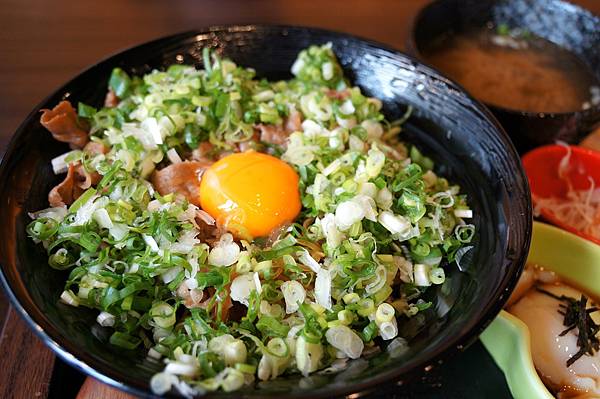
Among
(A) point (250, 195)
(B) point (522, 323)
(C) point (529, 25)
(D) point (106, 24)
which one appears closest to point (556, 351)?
(B) point (522, 323)

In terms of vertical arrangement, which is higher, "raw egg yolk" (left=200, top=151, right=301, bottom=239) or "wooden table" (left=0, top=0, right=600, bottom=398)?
"raw egg yolk" (left=200, top=151, right=301, bottom=239)

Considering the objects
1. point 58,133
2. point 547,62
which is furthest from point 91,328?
point 547,62

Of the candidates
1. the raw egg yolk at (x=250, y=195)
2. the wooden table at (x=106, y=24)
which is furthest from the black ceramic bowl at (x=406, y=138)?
the wooden table at (x=106, y=24)

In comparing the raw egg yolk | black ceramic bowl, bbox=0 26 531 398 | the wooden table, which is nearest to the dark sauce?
the wooden table

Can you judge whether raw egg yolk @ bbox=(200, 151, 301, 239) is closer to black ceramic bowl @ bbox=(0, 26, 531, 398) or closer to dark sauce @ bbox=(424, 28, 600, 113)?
black ceramic bowl @ bbox=(0, 26, 531, 398)

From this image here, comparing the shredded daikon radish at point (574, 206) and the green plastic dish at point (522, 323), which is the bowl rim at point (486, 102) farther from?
the green plastic dish at point (522, 323)

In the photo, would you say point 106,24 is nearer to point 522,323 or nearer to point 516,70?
point 516,70
